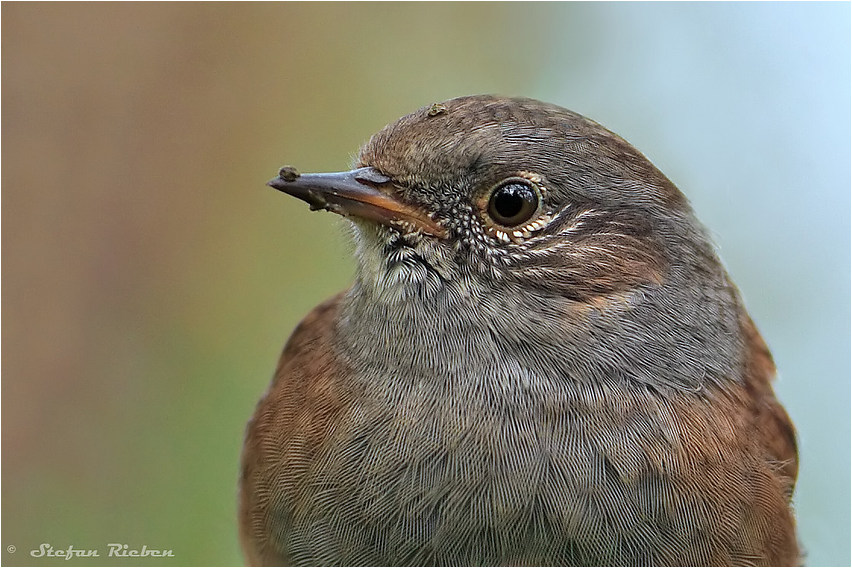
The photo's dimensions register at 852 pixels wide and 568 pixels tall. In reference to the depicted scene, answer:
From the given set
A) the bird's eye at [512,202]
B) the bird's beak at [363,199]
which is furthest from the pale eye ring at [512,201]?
the bird's beak at [363,199]

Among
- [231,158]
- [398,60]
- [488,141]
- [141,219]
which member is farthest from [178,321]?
[488,141]

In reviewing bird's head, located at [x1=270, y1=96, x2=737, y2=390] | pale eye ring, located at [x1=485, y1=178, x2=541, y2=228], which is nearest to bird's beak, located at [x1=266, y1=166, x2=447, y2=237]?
bird's head, located at [x1=270, y1=96, x2=737, y2=390]

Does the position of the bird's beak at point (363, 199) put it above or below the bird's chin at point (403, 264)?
above

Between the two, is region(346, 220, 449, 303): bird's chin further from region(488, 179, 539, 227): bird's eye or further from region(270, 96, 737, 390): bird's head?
region(488, 179, 539, 227): bird's eye

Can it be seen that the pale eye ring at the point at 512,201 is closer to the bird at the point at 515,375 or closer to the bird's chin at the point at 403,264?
the bird at the point at 515,375

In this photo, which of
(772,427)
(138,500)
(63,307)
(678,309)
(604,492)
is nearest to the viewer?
(604,492)

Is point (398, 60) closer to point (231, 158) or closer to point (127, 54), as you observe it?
point (231, 158)

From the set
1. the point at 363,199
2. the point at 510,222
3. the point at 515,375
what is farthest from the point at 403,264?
the point at 515,375
